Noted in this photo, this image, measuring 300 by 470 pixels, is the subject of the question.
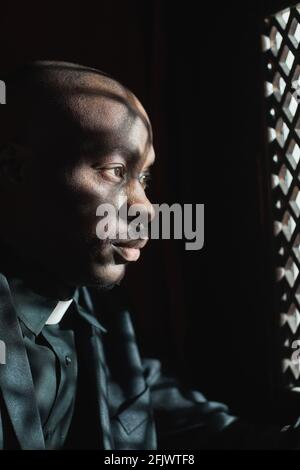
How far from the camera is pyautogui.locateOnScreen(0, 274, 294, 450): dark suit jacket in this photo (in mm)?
1294

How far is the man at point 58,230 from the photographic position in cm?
126

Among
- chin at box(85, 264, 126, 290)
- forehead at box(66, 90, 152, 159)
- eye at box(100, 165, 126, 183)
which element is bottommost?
chin at box(85, 264, 126, 290)

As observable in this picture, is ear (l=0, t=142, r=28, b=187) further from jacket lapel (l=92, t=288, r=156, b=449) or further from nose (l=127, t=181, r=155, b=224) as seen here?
jacket lapel (l=92, t=288, r=156, b=449)

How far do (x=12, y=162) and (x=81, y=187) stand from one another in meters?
0.17

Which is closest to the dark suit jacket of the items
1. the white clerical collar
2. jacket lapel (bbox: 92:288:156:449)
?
jacket lapel (bbox: 92:288:156:449)

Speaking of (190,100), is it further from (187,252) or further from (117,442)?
(117,442)

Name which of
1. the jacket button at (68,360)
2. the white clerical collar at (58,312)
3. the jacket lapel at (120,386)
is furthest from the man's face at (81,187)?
the jacket lapel at (120,386)

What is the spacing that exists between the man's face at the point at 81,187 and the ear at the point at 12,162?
16 millimetres

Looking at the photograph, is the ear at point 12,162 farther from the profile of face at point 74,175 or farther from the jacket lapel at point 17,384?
the jacket lapel at point 17,384

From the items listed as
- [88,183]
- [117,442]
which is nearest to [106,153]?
[88,183]

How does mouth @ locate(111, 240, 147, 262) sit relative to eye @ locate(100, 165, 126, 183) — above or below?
below

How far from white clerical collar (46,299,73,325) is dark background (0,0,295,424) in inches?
16.8

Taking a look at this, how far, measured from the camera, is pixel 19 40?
1825 millimetres
